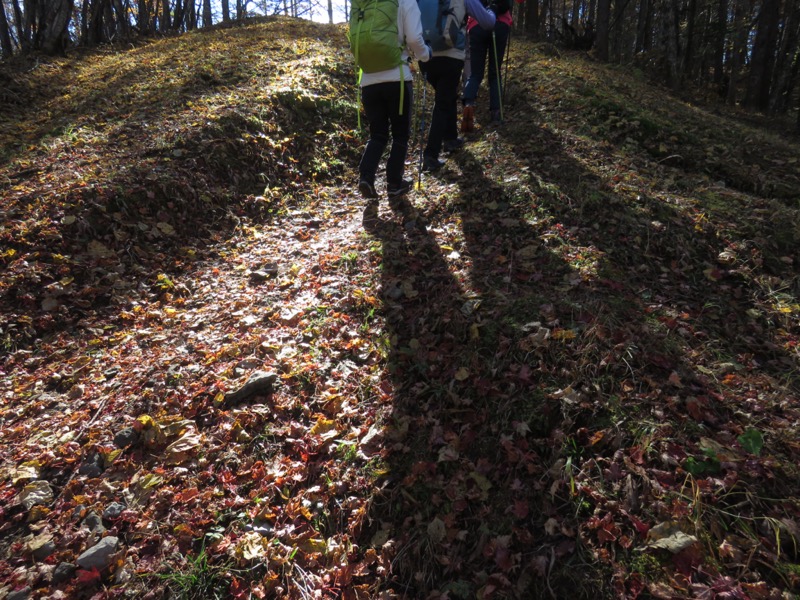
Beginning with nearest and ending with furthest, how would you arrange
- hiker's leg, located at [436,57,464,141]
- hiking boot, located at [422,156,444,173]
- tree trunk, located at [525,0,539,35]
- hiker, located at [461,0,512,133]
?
hiker's leg, located at [436,57,464,141] < hiking boot, located at [422,156,444,173] < hiker, located at [461,0,512,133] < tree trunk, located at [525,0,539,35]

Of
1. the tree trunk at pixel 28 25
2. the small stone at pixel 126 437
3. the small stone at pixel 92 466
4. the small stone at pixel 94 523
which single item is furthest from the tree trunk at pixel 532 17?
the small stone at pixel 94 523

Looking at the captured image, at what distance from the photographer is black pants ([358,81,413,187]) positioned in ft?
17.5

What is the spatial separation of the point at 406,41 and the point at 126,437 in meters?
5.12

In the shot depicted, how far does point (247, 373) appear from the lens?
384cm

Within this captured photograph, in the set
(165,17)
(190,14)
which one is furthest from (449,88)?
(190,14)

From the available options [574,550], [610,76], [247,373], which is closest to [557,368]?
[574,550]

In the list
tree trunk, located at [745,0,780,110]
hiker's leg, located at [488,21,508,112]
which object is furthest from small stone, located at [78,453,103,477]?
tree trunk, located at [745,0,780,110]

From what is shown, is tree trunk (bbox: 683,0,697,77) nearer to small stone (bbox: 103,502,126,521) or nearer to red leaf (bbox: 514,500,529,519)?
red leaf (bbox: 514,500,529,519)

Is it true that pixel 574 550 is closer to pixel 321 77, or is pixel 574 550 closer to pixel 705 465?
pixel 705 465

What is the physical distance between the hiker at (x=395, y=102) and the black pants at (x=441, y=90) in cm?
65

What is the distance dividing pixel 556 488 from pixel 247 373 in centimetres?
272

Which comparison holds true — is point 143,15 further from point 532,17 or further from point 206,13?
point 532,17

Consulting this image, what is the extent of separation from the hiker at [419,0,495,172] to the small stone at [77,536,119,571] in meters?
5.81

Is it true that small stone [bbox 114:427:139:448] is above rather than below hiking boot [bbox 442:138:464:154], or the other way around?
below
